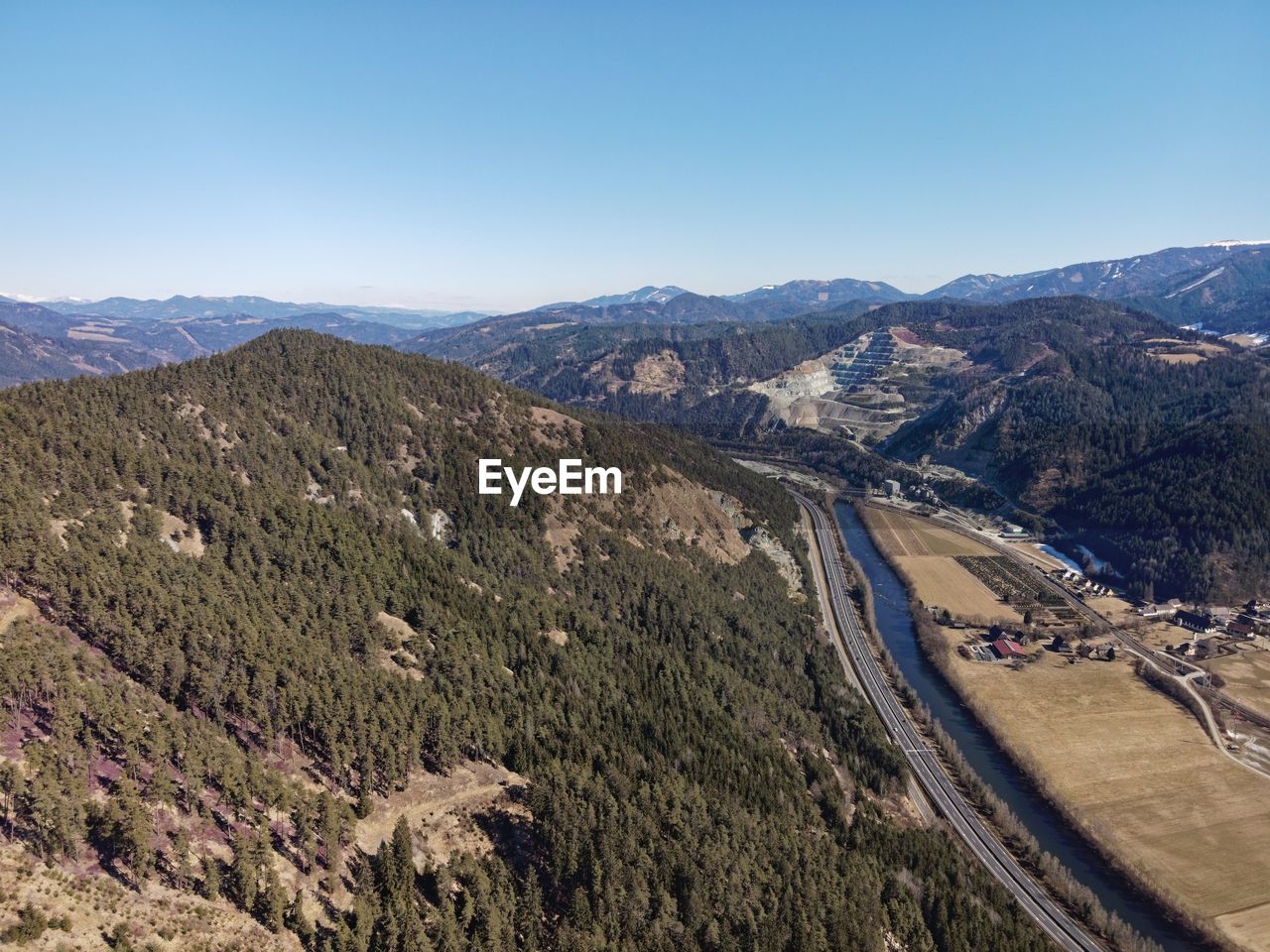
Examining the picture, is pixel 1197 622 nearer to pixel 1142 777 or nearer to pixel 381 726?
pixel 1142 777

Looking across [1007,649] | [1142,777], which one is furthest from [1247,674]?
[1142,777]

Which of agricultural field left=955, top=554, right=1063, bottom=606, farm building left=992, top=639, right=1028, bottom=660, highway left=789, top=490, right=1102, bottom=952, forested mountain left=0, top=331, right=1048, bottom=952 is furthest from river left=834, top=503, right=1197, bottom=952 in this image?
agricultural field left=955, top=554, right=1063, bottom=606

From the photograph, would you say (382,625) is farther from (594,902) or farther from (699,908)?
(699,908)

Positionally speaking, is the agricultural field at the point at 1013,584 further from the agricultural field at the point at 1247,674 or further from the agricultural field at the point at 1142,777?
the agricultural field at the point at 1247,674

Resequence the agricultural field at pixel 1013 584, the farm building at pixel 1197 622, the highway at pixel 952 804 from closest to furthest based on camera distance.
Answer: the highway at pixel 952 804 → the farm building at pixel 1197 622 → the agricultural field at pixel 1013 584

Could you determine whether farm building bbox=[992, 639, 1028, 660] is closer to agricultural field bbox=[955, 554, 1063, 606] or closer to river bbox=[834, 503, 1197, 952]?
river bbox=[834, 503, 1197, 952]

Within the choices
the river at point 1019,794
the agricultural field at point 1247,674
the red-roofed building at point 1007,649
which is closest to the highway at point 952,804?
the river at point 1019,794
